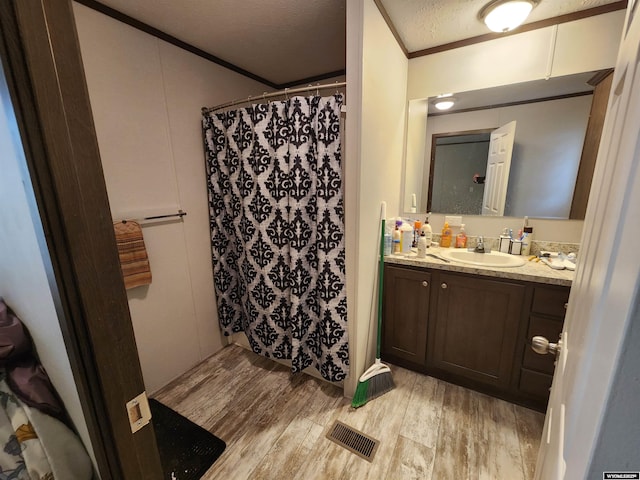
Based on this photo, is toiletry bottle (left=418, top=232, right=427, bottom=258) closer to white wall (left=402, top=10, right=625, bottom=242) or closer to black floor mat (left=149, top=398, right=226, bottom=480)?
white wall (left=402, top=10, right=625, bottom=242)

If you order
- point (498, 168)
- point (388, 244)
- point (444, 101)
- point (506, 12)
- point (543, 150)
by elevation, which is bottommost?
point (388, 244)

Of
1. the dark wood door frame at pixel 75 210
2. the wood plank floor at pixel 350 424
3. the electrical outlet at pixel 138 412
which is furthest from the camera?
the wood plank floor at pixel 350 424

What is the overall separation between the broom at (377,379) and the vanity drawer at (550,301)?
875 millimetres

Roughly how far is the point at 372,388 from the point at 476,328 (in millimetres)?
786

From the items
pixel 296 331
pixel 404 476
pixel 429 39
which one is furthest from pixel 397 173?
pixel 404 476

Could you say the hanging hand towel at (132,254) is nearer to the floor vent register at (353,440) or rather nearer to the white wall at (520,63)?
the floor vent register at (353,440)

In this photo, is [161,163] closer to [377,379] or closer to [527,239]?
[377,379]

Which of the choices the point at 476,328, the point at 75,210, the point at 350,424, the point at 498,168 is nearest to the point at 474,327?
the point at 476,328

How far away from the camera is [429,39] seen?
1.83 m

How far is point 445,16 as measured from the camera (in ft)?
5.18

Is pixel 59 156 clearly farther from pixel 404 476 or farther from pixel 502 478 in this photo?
pixel 502 478

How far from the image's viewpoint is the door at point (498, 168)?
6.03ft

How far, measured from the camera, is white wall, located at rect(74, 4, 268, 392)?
58.6 inches

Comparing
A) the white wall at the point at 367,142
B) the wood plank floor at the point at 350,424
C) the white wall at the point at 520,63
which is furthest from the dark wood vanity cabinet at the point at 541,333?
the white wall at the point at 367,142
